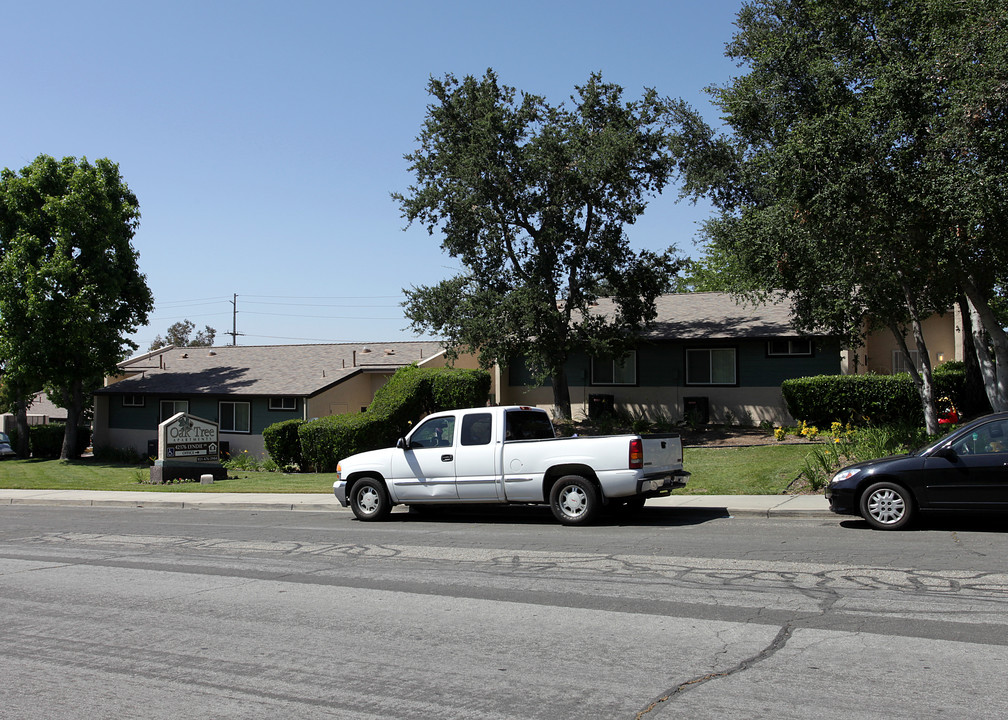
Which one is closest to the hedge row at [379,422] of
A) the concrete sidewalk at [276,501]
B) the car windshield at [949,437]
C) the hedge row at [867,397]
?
the concrete sidewalk at [276,501]

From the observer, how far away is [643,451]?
41.5 ft

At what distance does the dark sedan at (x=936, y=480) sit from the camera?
1075 centimetres

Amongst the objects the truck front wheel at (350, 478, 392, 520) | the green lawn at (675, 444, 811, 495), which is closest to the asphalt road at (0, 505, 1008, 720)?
the truck front wheel at (350, 478, 392, 520)

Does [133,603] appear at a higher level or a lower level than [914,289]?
lower

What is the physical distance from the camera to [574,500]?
13.0 m

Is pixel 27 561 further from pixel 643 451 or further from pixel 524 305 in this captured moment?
pixel 524 305

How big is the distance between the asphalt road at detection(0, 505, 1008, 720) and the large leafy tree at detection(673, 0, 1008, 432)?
550cm

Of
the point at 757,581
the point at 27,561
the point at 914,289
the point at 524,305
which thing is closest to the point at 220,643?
the point at 757,581

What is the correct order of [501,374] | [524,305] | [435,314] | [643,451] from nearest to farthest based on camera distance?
[643,451]
[524,305]
[435,314]
[501,374]

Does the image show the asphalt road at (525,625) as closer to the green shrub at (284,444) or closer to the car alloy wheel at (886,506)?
the car alloy wheel at (886,506)

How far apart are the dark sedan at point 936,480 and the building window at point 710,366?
17781mm

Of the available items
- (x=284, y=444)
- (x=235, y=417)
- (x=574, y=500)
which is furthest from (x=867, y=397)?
(x=235, y=417)

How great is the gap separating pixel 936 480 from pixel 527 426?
6.10 metres

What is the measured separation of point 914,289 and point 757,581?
1100 cm
